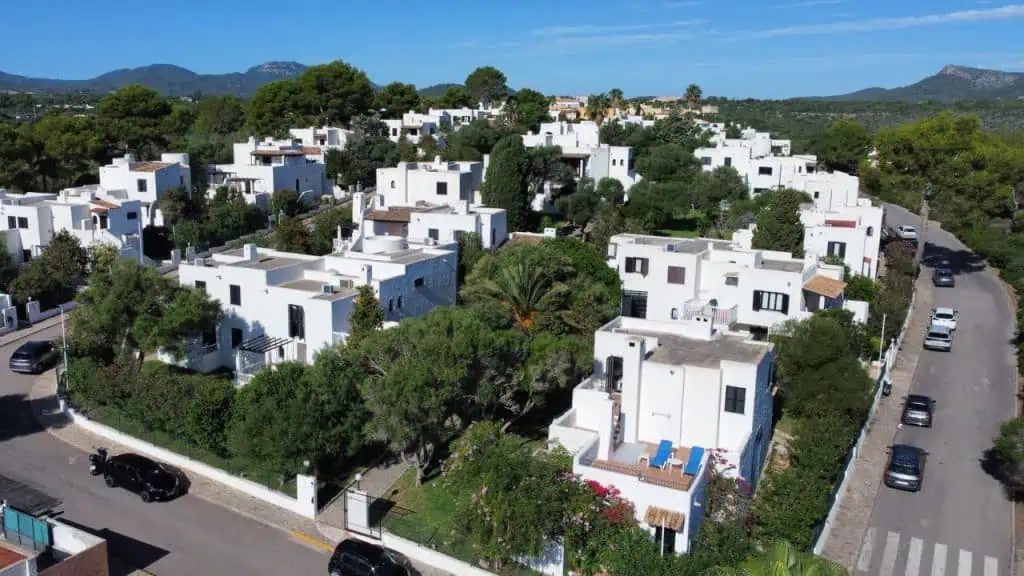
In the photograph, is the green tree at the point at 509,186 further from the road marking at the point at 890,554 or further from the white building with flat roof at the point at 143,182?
the road marking at the point at 890,554

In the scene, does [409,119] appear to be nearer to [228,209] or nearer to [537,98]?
[537,98]

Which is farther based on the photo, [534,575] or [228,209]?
[228,209]

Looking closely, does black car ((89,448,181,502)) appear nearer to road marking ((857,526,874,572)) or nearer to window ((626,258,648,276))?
road marking ((857,526,874,572))

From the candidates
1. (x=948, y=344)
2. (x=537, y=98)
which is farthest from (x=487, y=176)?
(x=537, y=98)

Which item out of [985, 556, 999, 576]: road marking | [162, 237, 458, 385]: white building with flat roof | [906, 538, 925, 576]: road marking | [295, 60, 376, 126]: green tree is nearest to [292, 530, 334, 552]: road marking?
[162, 237, 458, 385]: white building with flat roof

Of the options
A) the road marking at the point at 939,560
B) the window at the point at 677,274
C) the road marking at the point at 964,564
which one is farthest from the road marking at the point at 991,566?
the window at the point at 677,274

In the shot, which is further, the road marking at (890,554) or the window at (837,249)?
the window at (837,249)
